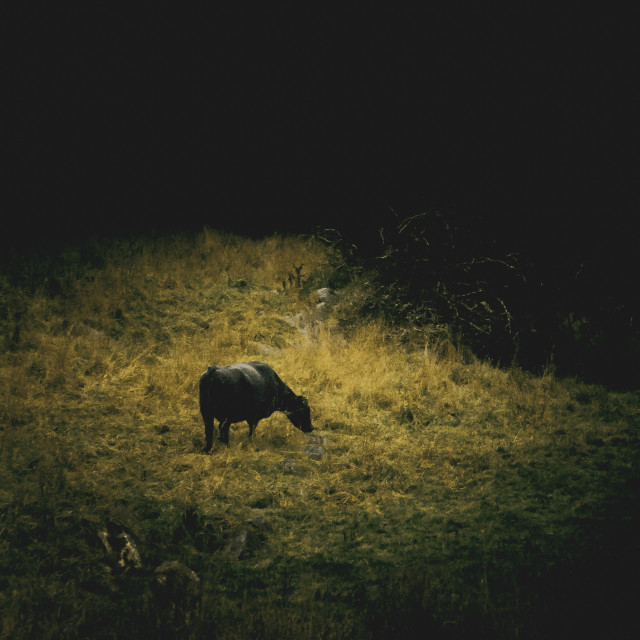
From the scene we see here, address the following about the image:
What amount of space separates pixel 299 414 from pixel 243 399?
2.91ft

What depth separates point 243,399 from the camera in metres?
4.63

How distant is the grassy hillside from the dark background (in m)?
3.68

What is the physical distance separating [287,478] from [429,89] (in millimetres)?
9317

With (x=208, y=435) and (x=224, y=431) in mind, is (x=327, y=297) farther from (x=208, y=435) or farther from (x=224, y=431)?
(x=208, y=435)

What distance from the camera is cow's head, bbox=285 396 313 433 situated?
528cm

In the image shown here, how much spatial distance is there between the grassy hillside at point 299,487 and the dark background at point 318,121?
3.68 metres

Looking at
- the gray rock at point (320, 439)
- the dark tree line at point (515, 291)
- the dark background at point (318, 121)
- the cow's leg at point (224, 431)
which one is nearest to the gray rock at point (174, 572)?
the cow's leg at point (224, 431)

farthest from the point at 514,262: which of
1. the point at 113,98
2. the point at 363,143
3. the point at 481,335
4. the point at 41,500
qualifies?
the point at 113,98

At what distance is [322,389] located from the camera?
6379 mm

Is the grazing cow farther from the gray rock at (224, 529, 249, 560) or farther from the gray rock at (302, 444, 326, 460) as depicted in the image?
the gray rock at (224, 529, 249, 560)

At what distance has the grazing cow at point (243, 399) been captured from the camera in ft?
14.6

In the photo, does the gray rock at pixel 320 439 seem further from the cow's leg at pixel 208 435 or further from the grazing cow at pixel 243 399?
the cow's leg at pixel 208 435

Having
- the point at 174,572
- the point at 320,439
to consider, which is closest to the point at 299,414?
the point at 320,439

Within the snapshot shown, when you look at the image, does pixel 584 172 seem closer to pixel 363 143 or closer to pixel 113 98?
pixel 363 143
